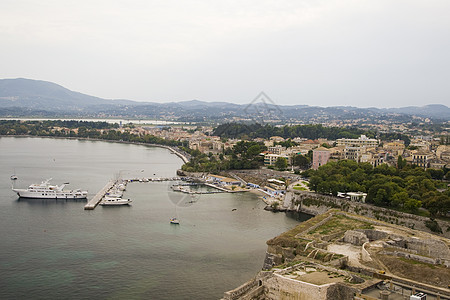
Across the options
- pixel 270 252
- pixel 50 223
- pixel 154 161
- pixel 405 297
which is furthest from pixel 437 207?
pixel 154 161

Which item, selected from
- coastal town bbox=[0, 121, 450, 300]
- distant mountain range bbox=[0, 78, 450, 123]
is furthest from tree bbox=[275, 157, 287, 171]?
distant mountain range bbox=[0, 78, 450, 123]

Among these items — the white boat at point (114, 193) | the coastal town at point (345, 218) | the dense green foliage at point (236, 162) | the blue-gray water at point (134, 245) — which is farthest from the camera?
the dense green foliage at point (236, 162)

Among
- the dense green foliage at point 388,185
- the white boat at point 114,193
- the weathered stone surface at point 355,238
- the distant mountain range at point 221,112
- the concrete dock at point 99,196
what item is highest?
the distant mountain range at point 221,112

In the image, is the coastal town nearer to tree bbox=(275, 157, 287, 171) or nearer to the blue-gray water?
tree bbox=(275, 157, 287, 171)

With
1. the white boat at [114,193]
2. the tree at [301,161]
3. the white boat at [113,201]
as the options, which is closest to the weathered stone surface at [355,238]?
the white boat at [113,201]

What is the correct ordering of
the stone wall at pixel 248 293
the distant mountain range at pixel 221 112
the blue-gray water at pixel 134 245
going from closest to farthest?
1. the stone wall at pixel 248 293
2. the blue-gray water at pixel 134 245
3. the distant mountain range at pixel 221 112

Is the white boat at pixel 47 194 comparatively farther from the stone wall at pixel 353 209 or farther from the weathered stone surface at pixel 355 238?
the weathered stone surface at pixel 355 238

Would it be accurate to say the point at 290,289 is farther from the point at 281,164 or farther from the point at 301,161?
the point at 301,161

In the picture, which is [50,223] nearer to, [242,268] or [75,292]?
[75,292]
